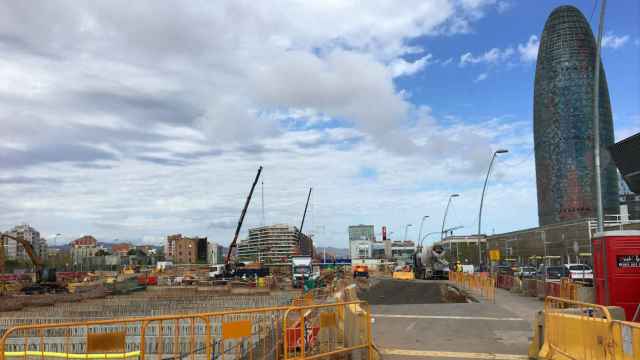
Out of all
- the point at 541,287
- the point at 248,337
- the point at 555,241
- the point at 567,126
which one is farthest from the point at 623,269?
the point at 567,126

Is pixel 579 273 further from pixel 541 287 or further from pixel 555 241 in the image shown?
pixel 555 241

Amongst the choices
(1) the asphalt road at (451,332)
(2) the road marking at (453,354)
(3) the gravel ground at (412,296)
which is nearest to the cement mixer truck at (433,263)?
(3) the gravel ground at (412,296)

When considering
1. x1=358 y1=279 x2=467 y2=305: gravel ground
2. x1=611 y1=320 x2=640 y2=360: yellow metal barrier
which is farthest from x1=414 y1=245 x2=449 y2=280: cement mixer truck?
x1=611 y1=320 x2=640 y2=360: yellow metal barrier

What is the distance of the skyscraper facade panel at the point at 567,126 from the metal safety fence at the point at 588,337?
554 feet

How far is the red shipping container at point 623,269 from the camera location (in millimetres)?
13859

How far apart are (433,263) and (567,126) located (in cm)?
13739

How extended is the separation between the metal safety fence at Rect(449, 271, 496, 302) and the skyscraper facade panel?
136 metres

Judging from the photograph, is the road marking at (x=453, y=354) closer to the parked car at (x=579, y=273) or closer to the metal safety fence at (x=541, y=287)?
the metal safety fence at (x=541, y=287)

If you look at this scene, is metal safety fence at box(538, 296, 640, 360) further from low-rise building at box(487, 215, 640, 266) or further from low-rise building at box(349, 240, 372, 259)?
low-rise building at box(349, 240, 372, 259)

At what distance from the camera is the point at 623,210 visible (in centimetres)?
8888

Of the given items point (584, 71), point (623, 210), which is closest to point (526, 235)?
point (623, 210)

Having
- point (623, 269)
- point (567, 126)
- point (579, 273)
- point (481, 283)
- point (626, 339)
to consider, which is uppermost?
point (567, 126)

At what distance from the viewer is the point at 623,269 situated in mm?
14023

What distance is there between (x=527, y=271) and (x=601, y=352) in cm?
5532
